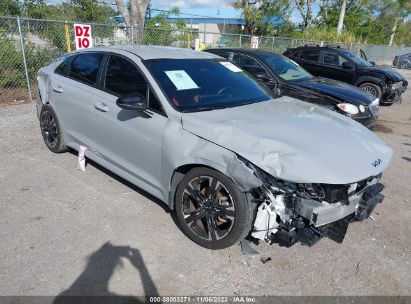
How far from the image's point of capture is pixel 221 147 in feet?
9.78

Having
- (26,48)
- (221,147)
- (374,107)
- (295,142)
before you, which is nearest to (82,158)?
(221,147)

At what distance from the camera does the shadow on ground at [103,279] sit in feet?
8.80

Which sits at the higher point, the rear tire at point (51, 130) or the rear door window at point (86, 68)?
the rear door window at point (86, 68)

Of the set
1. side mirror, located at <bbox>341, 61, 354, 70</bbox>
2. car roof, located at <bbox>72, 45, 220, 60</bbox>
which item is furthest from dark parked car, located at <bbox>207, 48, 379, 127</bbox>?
side mirror, located at <bbox>341, 61, 354, 70</bbox>

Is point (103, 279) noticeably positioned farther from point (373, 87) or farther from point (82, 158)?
point (373, 87)

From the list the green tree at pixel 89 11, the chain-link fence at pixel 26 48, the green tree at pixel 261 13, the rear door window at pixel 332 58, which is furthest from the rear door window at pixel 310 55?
the green tree at pixel 261 13

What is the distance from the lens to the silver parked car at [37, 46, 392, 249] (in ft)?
9.41

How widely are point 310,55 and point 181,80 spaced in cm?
890

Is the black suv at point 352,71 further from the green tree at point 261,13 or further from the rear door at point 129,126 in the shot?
the green tree at point 261,13

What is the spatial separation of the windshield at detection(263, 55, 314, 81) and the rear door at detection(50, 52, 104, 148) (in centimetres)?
415

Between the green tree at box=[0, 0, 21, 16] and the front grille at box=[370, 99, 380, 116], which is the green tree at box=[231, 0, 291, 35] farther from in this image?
the front grille at box=[370, 99, 380, 116]

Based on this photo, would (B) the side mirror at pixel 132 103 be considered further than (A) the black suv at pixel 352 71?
No

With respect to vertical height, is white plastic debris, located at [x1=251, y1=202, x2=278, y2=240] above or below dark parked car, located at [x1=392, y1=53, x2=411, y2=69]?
above

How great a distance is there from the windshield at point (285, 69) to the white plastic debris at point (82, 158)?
4437 mm
